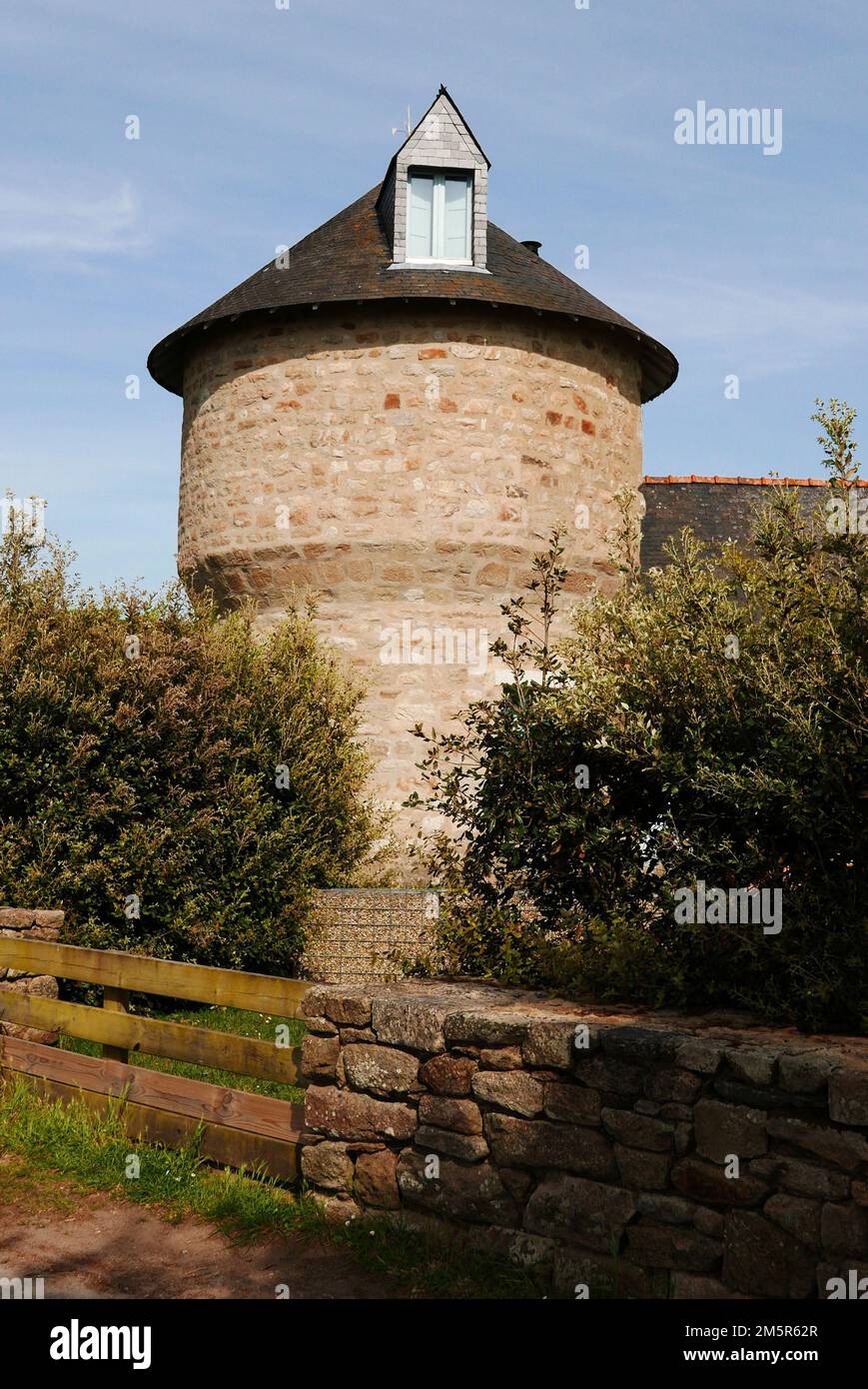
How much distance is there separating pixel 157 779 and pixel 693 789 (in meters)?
6.09

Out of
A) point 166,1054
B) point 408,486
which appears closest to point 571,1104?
point 166,1054

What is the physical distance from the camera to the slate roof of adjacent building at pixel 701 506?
19828 mm

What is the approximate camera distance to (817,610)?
5535mm

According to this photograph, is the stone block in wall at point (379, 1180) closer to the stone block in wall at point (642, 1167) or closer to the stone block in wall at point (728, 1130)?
the stone block in wall at point (642, 1167)

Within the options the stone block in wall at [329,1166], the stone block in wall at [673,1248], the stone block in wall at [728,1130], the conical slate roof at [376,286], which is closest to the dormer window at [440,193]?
the conical slate roof at [376,286]

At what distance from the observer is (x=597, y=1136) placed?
4.80 metres

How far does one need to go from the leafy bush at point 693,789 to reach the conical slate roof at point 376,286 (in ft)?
29.4

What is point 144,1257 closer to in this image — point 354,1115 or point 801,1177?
point 354,1115

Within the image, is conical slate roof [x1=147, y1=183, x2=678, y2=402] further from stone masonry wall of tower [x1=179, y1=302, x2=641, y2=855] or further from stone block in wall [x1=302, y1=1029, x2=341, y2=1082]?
stone block in wall [x1=302, y1=1029, x2=341, y2=1082]

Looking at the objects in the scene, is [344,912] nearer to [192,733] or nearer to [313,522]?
[192,733]

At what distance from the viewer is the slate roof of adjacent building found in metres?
19.8

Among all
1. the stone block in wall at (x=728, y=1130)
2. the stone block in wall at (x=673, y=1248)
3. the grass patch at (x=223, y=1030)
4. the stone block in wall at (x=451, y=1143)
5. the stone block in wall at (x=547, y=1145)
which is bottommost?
the grass patch at (x=223, y=1030)
